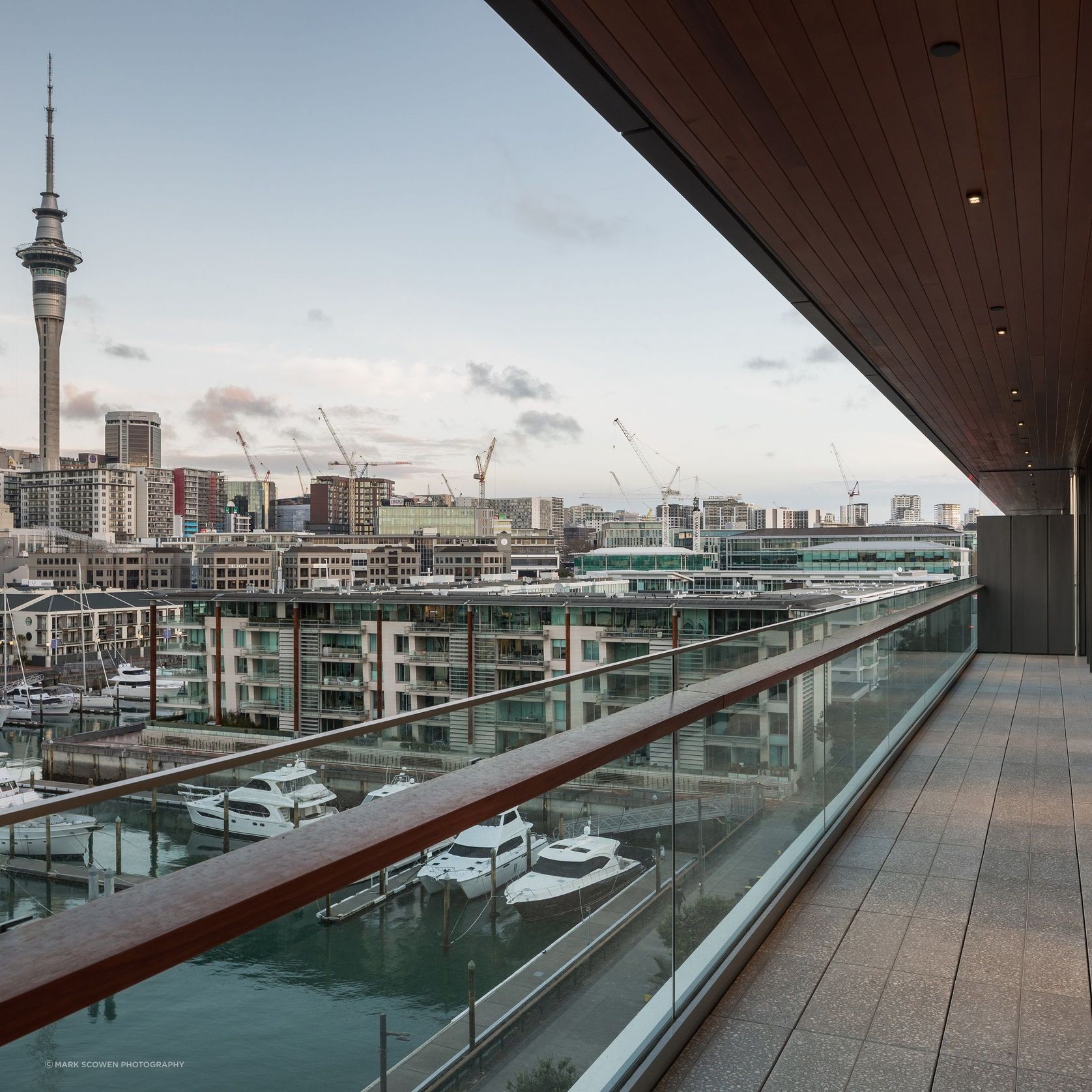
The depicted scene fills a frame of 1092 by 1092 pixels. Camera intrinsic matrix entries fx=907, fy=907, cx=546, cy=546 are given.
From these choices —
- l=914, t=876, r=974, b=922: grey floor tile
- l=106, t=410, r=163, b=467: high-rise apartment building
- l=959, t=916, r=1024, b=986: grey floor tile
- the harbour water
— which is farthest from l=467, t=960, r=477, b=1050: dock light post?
l=106, t=410, r=163, b=467: high-rise apartment building

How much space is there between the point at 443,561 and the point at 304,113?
51.9 metres

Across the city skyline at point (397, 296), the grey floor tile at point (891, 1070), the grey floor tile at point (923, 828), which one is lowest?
the grey floor tile at point (923, 828)

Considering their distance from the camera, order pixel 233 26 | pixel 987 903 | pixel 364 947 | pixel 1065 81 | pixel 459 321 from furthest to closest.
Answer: pixel 459 321, pixel 233 26, pixel 987 903, pixel 1065 81, pixel 364 947

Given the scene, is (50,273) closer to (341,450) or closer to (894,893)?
(341,450)

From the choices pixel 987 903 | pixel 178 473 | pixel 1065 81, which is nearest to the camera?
pixel 1065 81

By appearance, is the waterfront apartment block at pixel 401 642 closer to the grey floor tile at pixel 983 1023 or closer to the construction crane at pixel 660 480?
the grey floor tile at pixel 983 1023

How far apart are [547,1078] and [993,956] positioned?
2183mm

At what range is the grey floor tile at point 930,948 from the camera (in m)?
3.12

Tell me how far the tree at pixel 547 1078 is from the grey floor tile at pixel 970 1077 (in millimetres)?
1152

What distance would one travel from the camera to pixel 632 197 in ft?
334

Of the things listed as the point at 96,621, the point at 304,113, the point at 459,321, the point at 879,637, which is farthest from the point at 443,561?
the point at 879,637

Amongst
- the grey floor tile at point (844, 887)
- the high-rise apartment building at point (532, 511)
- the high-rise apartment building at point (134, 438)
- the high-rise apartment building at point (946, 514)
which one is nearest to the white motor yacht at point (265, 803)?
the grey floor tile at point (844, 887)

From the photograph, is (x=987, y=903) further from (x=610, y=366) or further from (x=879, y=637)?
(x=610, y=366)

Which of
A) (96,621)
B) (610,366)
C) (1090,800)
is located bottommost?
(96,621)
